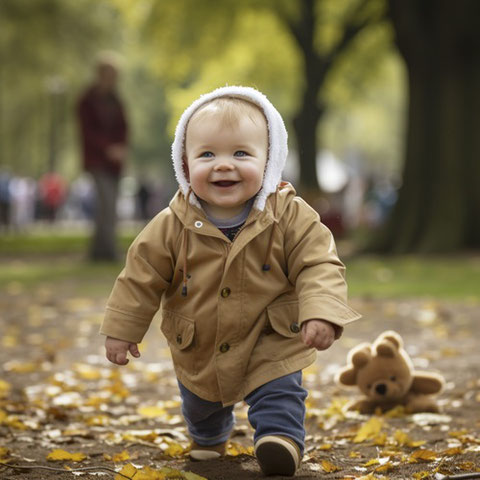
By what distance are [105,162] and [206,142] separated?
9087mm

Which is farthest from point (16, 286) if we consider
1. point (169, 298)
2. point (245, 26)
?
point (245, 26)

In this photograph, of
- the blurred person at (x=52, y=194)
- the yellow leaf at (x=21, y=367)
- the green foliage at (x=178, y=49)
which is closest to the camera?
the yellow leaf at (x=21, y=367)

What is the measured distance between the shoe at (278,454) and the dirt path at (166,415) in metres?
0.10

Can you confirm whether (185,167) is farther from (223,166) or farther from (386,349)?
(386,349)

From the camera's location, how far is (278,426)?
3664 mm

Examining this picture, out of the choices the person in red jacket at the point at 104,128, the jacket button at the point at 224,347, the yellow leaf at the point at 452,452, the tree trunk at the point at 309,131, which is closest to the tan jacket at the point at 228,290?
the jacket button at the point at 224,347

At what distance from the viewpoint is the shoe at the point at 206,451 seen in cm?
409

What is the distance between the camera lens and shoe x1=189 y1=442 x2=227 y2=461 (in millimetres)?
4094

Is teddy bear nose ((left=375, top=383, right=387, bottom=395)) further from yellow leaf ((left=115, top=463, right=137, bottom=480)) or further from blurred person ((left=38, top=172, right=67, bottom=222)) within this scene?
blurred person ((left=38, top=172, right=67, bottom=222))

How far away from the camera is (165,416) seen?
5164 millimetres

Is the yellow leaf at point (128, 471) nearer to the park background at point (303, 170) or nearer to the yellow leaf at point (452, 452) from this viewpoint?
the park background at point (303, 170)

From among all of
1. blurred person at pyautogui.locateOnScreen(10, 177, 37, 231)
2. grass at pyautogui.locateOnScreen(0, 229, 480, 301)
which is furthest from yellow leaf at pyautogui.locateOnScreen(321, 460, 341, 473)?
blurred person at pyautogui.locateOnScreen(10, 177, 37, 231)

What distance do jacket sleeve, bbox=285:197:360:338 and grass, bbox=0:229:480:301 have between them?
6.57 meters

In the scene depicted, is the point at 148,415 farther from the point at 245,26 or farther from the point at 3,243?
the point at 245,26
